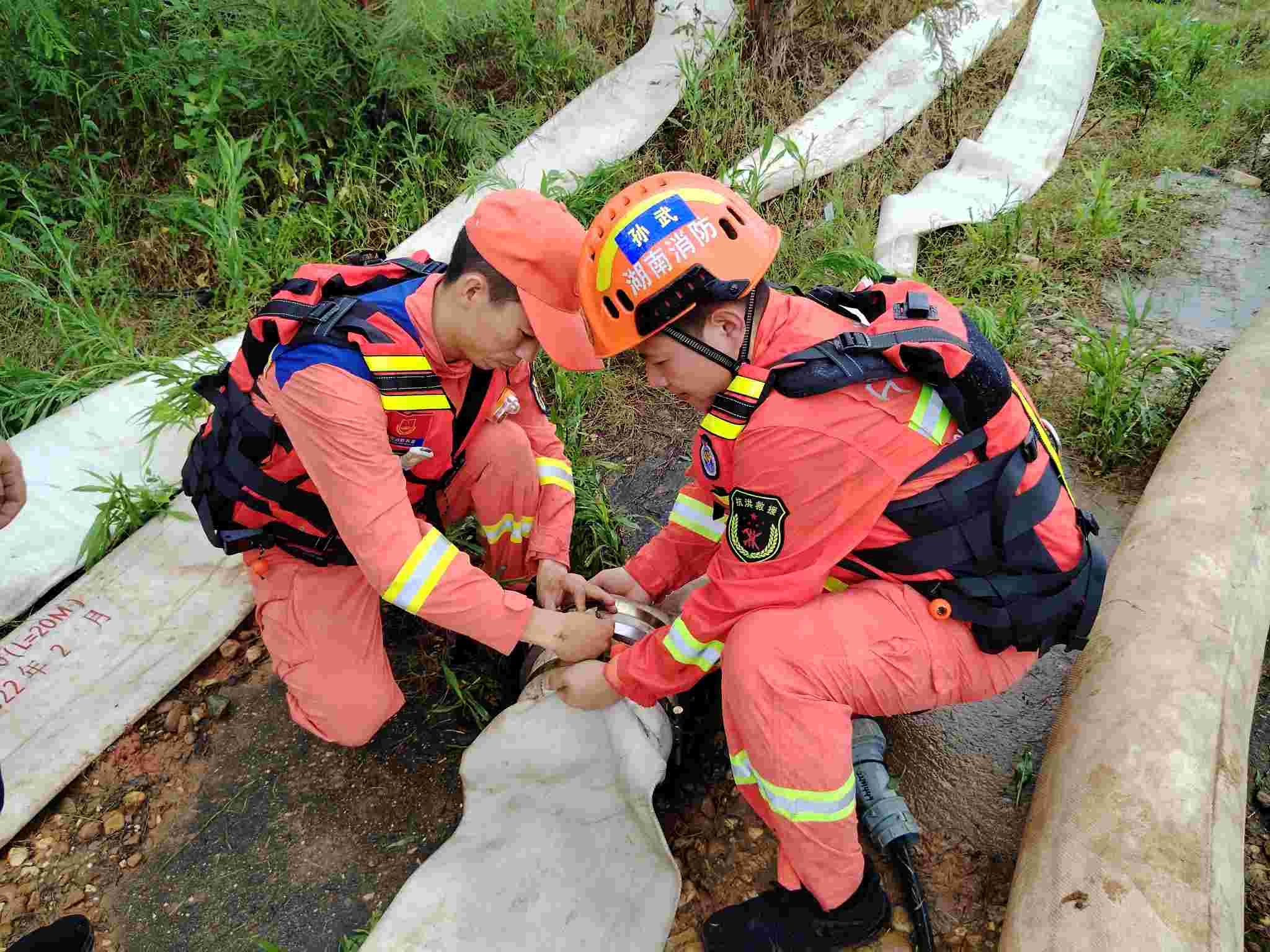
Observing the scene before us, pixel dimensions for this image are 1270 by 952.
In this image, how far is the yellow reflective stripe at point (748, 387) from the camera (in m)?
1.85

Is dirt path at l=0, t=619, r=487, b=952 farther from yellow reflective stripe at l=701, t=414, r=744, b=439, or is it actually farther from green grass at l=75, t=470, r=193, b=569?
yellow reflective stripe at l=701, t=414, r=744, b=439

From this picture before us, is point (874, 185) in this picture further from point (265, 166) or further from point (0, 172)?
point (0, 172)

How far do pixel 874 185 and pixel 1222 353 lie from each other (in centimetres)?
191

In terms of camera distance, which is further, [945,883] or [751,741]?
[945,883]

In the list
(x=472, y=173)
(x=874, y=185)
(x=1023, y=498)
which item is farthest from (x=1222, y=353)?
(x=472, y=173)

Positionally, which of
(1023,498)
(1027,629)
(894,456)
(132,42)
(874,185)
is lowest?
(874,185)

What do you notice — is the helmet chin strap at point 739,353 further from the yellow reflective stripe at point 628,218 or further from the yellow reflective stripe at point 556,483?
the yellow reflective stripe at point 556,483

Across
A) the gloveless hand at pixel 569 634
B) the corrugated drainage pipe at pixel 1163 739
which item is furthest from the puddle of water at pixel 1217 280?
the gloveless hand at pixel 569 634

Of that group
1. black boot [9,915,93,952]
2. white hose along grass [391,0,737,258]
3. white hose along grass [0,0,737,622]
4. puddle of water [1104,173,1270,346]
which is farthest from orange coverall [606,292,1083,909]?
puddle of water [1104,173,1270,346]

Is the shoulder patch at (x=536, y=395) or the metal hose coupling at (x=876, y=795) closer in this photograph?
the metal hose coupling at (x=876, y=795)

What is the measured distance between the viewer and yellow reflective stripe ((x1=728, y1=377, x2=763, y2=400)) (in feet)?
6.06

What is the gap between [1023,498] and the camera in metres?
1.90

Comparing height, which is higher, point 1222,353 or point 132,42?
point 132,42

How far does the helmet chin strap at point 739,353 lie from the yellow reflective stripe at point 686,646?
0.60 metres
